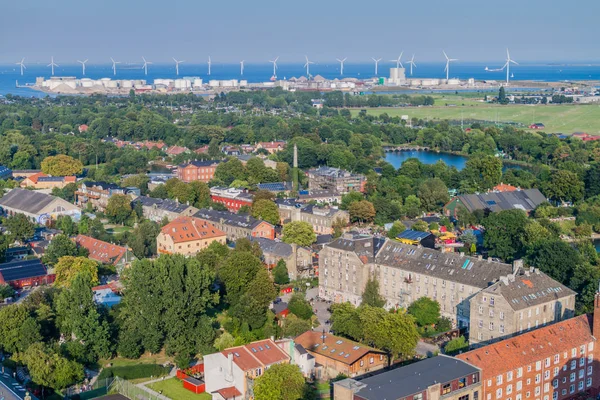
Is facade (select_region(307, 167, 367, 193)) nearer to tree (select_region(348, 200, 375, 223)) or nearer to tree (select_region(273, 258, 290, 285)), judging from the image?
tree (select_region(348, 200, 375, 223))

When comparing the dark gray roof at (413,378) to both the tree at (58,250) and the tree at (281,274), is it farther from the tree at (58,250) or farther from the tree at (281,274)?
the tree at (58,250)

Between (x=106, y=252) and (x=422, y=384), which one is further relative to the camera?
(x=106, y=252)

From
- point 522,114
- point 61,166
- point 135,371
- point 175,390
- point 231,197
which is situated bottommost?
point 175,390

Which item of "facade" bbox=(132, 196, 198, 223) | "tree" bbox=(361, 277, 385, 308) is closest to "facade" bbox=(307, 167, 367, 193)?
"facade" bbox=(132, 196, 198, 223)

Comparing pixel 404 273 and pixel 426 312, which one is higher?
pixel 404 273

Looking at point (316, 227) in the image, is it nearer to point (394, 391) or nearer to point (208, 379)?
point (208, 379)

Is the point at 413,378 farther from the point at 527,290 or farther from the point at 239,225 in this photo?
the point at 239,225

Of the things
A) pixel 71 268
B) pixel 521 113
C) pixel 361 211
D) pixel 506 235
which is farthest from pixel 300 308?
pixel 521 113

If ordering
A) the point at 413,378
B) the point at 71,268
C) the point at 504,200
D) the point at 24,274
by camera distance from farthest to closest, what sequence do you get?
the point at 504,200
the point at 24,274
the point at 71,268
the point at 413,378
